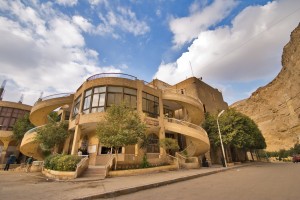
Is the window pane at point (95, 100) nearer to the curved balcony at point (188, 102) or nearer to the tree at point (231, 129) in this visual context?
the curved balcony at point (188, 102)

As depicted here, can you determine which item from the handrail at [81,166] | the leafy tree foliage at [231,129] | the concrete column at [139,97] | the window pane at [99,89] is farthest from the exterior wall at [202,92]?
the handrail at [81,166]

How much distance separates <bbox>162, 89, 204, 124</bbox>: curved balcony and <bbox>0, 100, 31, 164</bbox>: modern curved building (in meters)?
30.1

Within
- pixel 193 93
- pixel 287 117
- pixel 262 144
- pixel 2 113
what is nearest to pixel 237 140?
pixel 193 93

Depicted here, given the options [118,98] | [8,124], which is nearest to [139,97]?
[118,98]

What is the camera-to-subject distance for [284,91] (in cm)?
5938

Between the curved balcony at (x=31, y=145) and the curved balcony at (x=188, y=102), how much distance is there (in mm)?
16713

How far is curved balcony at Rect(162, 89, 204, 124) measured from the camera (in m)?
23.2

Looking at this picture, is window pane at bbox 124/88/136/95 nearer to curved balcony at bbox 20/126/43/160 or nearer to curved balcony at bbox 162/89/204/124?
curved balcony at bbox 162/89/204/124

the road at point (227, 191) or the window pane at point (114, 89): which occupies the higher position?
the window pane at point (114, 89)

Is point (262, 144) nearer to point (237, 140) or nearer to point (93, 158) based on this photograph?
point (237, 140)

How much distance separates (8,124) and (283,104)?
262 ft

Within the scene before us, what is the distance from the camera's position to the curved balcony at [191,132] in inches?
772

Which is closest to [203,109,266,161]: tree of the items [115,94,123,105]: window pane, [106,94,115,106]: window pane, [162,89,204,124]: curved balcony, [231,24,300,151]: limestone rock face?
[162,89,204,124]: curved balcony

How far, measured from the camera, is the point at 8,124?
3378cm
